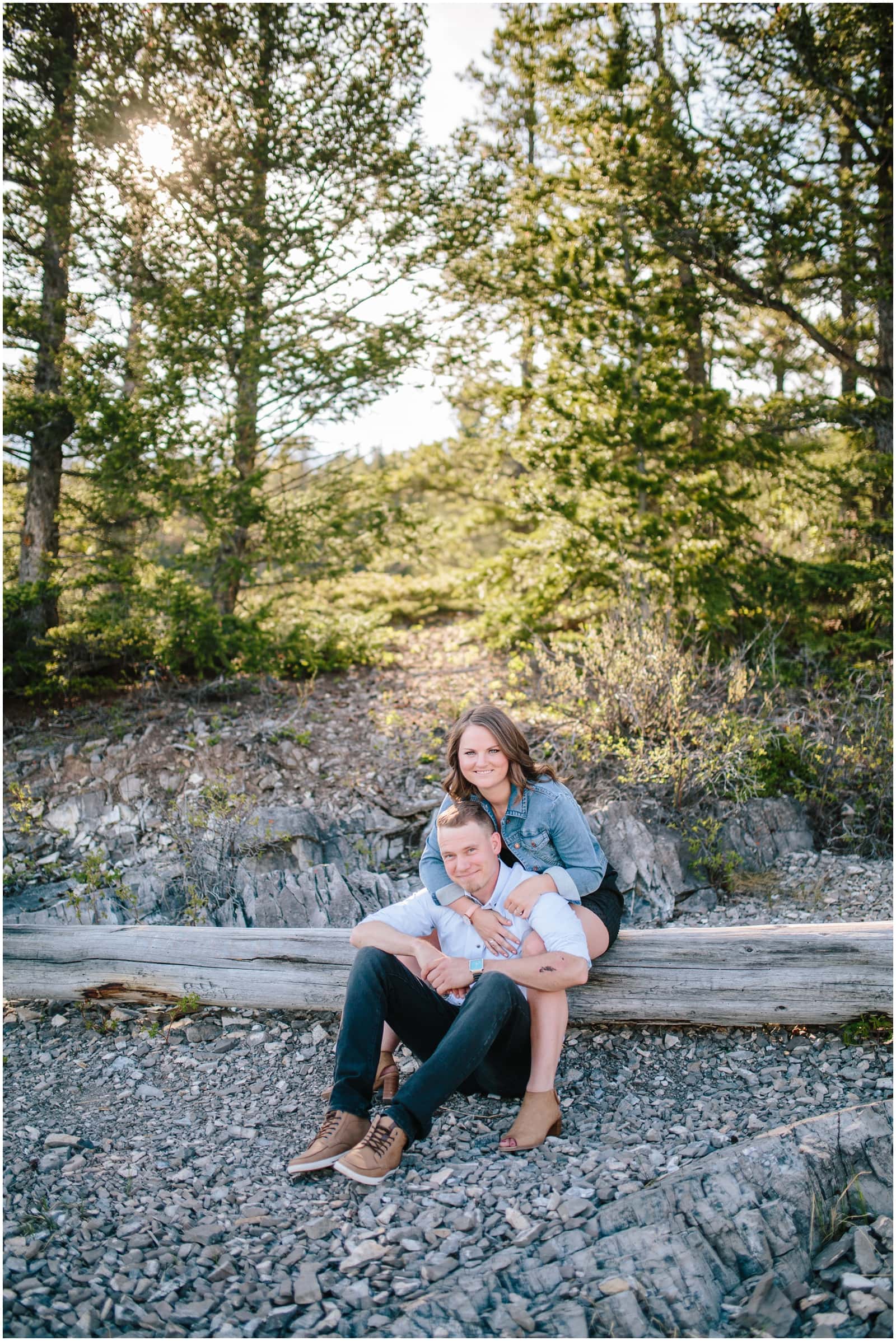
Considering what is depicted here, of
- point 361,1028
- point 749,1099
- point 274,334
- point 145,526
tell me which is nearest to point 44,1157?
point 361,1028

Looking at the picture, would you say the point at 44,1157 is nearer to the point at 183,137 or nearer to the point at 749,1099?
the point at 749,1099

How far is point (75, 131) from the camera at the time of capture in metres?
6.65

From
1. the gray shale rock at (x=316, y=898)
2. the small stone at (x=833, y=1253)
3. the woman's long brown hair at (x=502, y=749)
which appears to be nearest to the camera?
the small stone at (x=833, y=1253)

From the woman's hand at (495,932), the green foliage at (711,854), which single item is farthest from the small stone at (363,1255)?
the green foliage at (711,854)

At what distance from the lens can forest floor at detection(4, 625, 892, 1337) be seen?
89.1 inches

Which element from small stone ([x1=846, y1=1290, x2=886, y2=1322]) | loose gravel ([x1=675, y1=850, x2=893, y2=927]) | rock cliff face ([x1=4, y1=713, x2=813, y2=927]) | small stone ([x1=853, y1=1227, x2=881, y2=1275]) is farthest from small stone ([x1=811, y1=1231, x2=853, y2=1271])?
rock cliff face ([x1=4, y1=713, x2=813, y2=927])

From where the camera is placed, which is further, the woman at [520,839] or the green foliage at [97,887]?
the green foliage at [97,887]

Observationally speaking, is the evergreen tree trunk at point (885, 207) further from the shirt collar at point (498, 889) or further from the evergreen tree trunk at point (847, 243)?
the shirt collar at point (498, 889)

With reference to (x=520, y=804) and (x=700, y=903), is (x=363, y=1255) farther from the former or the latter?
(x=700, y=903)

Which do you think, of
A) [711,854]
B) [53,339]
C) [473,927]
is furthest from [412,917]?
[53,339]

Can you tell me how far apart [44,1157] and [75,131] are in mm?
7408

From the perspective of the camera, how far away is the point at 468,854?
2.99 m

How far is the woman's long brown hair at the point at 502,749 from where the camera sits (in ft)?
10.9

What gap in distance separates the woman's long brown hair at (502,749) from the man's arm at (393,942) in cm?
62
